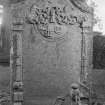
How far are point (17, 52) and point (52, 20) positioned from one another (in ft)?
4.29

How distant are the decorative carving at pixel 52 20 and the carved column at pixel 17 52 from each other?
0.30 meters

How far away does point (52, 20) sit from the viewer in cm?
702

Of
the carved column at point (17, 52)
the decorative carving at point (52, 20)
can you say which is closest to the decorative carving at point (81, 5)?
the decorative carving at point (52, 20)

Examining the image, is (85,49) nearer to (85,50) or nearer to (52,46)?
(85,50)

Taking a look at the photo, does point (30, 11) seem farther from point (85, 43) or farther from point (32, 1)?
point (85, 43)

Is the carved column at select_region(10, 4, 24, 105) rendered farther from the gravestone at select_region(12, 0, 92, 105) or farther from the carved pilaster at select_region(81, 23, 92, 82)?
the carved pilaster at select_region(81, 23, 92, 82)

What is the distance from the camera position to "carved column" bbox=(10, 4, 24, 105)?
6734 mm

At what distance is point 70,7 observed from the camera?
7.16 m

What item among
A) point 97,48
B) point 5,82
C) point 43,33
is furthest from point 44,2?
point 97,48

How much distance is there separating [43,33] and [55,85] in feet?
4.90

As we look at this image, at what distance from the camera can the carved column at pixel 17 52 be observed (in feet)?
22.1

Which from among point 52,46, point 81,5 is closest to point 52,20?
point 52,46

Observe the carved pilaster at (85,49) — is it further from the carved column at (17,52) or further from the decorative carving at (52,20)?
the carved column at (17,52)

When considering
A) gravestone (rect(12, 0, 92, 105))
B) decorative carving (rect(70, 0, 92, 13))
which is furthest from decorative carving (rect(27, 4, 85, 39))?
decorative carving (rect(70, 0, 92, 13))
